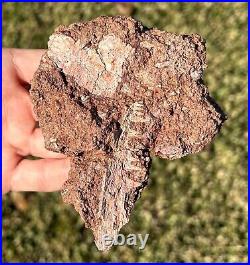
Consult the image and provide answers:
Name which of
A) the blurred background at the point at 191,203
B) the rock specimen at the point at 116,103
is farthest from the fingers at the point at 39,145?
the rock specimen at the point at 116,103

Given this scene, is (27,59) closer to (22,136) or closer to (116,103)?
(22,136)

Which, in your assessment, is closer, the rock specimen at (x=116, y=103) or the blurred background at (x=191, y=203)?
the rock specimen at (x=116, y=103)

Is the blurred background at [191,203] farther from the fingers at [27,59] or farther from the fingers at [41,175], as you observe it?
the fingers at [27,59]

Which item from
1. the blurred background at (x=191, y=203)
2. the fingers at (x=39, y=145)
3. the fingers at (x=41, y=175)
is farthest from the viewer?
the blurred background at (x=191, y=203)

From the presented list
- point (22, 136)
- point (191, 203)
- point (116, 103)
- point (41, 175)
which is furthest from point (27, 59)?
point (191, 203)

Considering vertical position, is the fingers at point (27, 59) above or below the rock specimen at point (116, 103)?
above

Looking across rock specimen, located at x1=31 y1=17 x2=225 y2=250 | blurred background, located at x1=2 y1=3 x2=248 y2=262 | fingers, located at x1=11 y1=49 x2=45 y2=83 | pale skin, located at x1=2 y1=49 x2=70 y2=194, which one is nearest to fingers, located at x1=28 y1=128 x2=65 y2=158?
pale skin, located at x1=2 y1=49 x2=70 y2=194

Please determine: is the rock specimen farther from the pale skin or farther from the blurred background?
the blurred background
